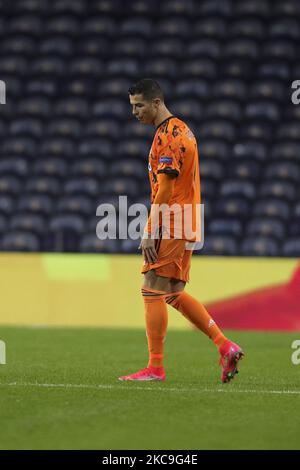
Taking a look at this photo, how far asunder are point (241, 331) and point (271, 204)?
11.5 ft

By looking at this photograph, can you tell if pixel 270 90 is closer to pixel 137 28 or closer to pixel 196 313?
pixel 137 28

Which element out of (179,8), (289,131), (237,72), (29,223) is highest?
(179,8)

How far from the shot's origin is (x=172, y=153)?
244 inches

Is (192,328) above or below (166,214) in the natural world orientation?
below

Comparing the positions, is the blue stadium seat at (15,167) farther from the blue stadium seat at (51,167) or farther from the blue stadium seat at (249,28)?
the blue stadium seat at (249,28)

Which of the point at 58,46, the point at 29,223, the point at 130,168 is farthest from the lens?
the point at 58,46

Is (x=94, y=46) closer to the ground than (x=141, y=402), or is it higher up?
higher up

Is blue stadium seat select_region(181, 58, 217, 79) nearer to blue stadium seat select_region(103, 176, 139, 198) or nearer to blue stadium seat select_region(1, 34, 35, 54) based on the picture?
blue stadium seat select_region(103, 176, 139, 198)

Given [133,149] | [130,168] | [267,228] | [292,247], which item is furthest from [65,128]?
[292,247]

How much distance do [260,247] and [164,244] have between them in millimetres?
7713

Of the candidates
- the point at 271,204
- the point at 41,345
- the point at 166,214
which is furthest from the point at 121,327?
the point at 166,214

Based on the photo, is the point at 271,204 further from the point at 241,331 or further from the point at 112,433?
the point at 112,433

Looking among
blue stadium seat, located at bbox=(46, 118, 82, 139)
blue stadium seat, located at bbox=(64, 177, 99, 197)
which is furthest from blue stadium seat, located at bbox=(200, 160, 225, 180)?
blue stadium seat, located at bbox=(46, 118, 82, 139)

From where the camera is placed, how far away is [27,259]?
12.2 m
